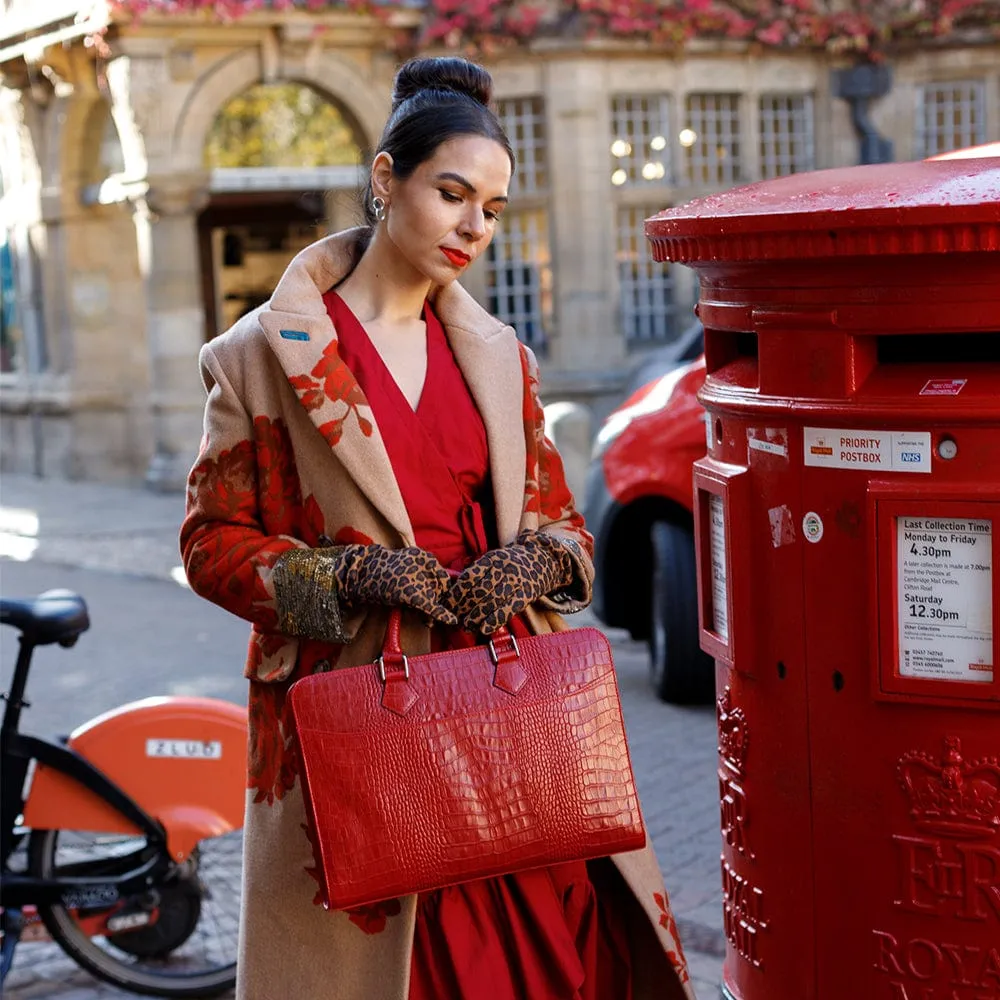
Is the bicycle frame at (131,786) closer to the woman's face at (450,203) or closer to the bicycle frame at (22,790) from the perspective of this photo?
the bicycle frame at (22,790)

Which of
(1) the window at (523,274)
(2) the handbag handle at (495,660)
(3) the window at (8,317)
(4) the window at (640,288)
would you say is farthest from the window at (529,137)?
(2) the handbag handle at (495,660)

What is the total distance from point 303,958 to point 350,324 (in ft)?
3.34

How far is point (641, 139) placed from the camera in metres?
17.0

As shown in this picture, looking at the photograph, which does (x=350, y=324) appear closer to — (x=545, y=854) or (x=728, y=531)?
(x=728, y=531)

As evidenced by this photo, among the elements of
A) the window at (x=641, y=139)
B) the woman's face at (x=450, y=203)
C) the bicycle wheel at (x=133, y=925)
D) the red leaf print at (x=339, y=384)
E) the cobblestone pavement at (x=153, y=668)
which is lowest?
the cobblestone pavement at (x=153, y=668)

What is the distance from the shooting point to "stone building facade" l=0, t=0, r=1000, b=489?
15.9 meters

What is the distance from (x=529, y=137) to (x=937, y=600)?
1455cm

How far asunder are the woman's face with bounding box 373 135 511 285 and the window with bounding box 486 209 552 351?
1412cm

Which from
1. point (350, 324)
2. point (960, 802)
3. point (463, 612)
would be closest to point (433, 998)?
point (463, 612)

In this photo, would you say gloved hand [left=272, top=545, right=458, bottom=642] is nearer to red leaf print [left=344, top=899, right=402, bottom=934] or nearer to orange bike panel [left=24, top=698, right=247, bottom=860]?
red leaf print [left=344, top=899, right=402, bottom=934]

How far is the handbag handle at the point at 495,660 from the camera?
2.55 meters

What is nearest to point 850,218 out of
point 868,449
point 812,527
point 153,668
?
point 868,449

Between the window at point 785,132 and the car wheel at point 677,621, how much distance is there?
11.0 m

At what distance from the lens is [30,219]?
17531 millimetres
